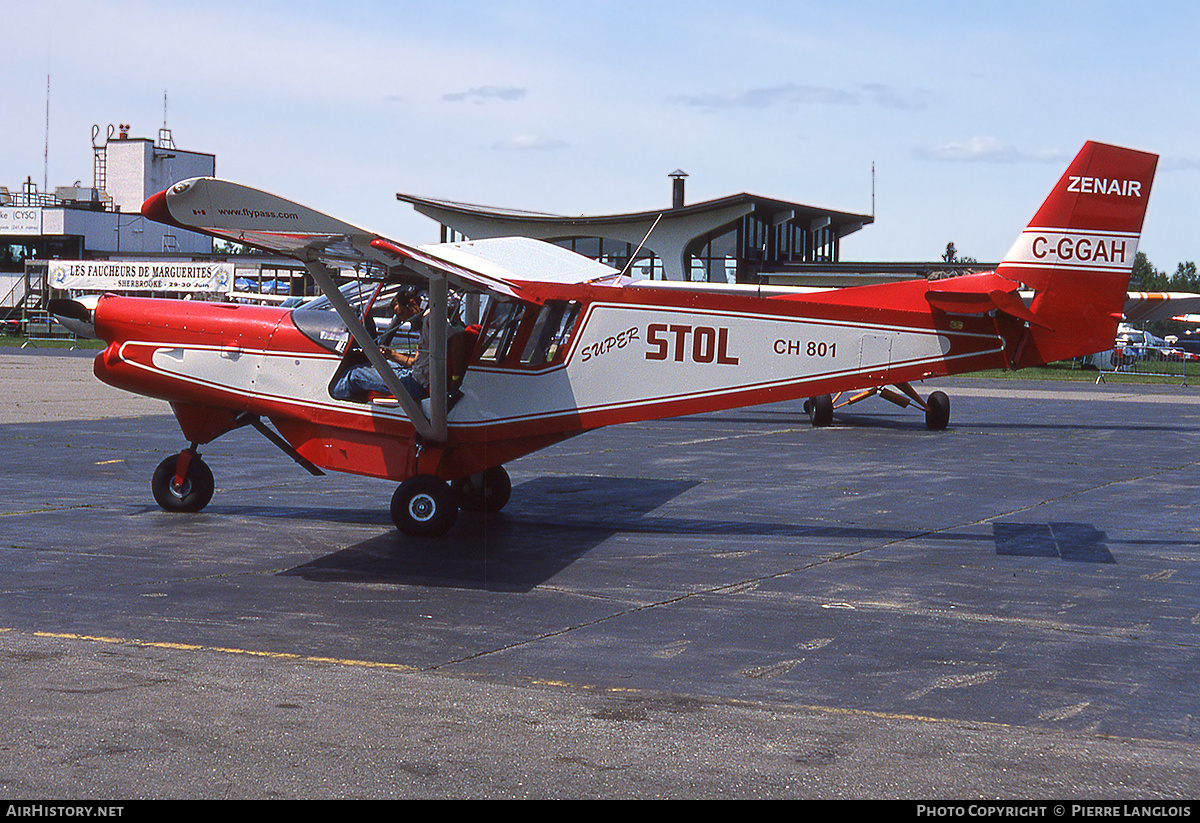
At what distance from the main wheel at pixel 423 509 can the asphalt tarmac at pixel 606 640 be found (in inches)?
6.4

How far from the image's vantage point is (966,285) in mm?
11688

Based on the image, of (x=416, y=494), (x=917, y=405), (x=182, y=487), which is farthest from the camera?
(x=917, y=405)

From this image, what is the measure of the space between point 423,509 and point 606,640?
376 centimetres

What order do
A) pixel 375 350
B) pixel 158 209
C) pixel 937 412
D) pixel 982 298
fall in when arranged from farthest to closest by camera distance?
pixel 937 412, pixel 982 298, pixel 375 350, pixel 158 209

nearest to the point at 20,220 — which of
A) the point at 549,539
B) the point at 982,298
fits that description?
the point at 549,539

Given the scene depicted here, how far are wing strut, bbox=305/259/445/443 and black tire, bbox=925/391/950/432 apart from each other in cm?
1442

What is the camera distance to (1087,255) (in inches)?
472

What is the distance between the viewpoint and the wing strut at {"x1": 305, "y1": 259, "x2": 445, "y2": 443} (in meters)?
10.2

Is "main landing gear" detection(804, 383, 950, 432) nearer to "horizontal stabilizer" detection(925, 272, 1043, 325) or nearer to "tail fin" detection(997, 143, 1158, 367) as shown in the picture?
"tail fin" detection(997, 143, 1158, 367)

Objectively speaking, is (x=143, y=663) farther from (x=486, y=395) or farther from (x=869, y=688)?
(x=486, y=395)

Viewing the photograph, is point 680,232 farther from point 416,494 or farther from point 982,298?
point 416,494

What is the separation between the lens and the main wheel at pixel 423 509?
10.7 metres

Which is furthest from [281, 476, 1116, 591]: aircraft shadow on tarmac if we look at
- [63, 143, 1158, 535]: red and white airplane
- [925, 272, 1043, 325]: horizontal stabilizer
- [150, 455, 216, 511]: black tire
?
[150, 455, 216, 511]: black tire

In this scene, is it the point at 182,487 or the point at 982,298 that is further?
the point at 182,487
